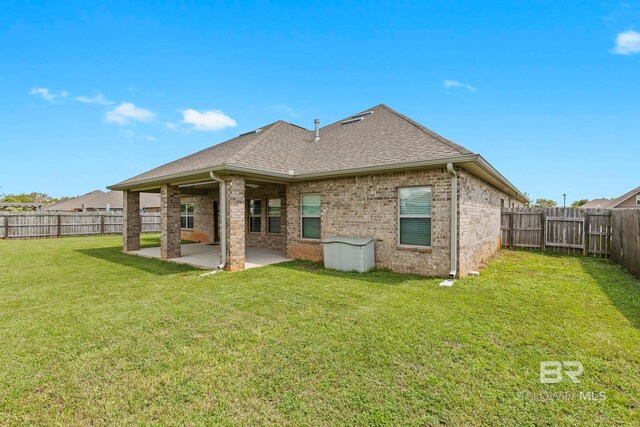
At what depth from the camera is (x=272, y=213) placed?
1288cm

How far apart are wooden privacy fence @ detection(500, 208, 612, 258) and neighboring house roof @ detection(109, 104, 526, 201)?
3169 millimetres

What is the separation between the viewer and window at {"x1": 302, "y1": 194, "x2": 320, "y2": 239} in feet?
32.0

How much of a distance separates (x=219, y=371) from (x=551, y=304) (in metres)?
5.64

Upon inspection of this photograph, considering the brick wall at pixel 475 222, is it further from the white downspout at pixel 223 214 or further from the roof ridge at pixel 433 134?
the white downspout at pixel 223 214

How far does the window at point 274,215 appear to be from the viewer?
41.3 feet

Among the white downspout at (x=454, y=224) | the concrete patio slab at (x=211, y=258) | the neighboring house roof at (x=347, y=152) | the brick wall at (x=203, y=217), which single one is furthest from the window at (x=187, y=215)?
the white downspout at (x=454, y=224)

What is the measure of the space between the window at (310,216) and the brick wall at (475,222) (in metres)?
4.34

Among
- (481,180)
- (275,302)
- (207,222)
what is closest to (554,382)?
(275,302)

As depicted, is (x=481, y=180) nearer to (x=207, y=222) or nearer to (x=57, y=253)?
(x=207, y=222)

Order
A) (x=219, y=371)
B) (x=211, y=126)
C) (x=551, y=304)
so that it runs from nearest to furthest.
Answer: (x=219, y=371)
(x=551, y=304)
(x=211, y=126)

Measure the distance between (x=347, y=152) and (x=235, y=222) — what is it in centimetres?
424

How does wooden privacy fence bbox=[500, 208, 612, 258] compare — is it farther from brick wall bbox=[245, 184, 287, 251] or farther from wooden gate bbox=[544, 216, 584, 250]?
brick wall bbox=[245, 184, 287, 251]

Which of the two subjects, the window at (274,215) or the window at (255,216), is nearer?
the window at (274,215)

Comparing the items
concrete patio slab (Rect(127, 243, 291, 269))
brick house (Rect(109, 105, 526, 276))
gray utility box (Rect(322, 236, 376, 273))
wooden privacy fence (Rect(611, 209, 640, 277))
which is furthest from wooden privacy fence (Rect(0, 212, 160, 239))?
wooden privacy fence (Rect(611, 209, 640, 277))
